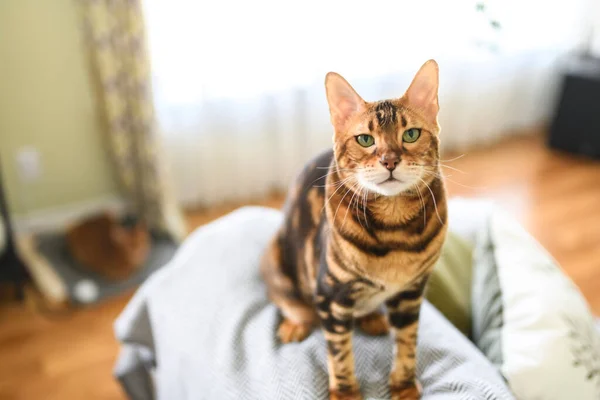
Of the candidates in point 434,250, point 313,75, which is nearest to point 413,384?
point 434,250

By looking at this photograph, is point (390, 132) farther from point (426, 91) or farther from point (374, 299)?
point (374, 299)

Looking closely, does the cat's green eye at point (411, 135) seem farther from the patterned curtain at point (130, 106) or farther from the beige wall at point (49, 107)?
the beige wall at point (49, 107)

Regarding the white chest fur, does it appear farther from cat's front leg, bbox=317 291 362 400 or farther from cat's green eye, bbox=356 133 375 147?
cat's green eye, bbox=356 133 375 147

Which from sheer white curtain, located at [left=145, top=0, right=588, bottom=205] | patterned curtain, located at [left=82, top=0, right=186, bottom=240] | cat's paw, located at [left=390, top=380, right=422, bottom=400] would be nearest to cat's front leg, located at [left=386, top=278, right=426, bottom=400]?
cat's paw, located at [left=390, top=380, right=422, bottom=400]

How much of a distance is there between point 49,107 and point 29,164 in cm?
24

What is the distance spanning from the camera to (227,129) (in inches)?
88.4

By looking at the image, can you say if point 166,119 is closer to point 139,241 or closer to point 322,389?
point 139,241

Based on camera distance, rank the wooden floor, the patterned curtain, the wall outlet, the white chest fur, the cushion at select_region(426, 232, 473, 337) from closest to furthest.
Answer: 1. the white chest fur
2. the cushion at select_region(426, 232, 473, 337)
3. the wooden floor
4. the patterned curtain
5. the wall outlet

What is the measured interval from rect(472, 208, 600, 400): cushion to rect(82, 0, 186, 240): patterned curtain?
4.28 ft

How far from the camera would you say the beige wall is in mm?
1902

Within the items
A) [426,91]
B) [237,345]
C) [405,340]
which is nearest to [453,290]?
[405,340]

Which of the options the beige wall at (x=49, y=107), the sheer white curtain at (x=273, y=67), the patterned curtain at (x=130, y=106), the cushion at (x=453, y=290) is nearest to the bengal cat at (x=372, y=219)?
the cushion at (x=453, y=290)

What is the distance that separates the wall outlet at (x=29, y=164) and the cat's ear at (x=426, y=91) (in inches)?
70.4

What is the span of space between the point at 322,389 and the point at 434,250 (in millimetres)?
318
